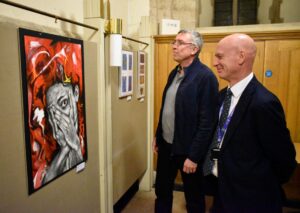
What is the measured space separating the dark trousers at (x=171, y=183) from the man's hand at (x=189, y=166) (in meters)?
0.08

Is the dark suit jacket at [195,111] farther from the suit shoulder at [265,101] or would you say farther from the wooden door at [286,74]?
the wooden door at [286,74]

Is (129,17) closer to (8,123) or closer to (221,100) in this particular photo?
(221,100)

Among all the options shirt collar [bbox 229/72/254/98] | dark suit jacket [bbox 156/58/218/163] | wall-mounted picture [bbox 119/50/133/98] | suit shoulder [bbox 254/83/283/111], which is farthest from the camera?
wall-mounted picture [bbox 119/50/133/98]

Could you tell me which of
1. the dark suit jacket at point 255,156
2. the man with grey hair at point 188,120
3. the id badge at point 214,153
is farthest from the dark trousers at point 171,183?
the dark suit jacket at point 255,156

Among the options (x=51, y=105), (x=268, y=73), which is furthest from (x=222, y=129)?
(x=268, y=73)

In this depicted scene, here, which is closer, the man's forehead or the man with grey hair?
the man with grey hair

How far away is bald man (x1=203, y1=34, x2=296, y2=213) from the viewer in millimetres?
1178

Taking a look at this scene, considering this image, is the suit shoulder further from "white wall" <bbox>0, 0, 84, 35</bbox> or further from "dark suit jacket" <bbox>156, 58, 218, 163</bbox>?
"white wall" <bbox>0, 0, 84, 35</bbox>

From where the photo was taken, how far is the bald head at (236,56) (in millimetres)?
1251

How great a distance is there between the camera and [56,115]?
4.59 feet

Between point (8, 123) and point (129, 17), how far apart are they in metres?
2.17

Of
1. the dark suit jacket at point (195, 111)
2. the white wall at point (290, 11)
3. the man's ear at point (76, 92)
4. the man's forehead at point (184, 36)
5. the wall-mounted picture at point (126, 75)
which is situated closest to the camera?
the man's ear at point (76, 92)

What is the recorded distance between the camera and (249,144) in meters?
1.22

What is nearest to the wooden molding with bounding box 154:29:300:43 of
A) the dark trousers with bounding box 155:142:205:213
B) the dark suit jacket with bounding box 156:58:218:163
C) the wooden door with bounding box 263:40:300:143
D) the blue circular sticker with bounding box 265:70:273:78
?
the wooden door with bounding box 263:40:300:143
